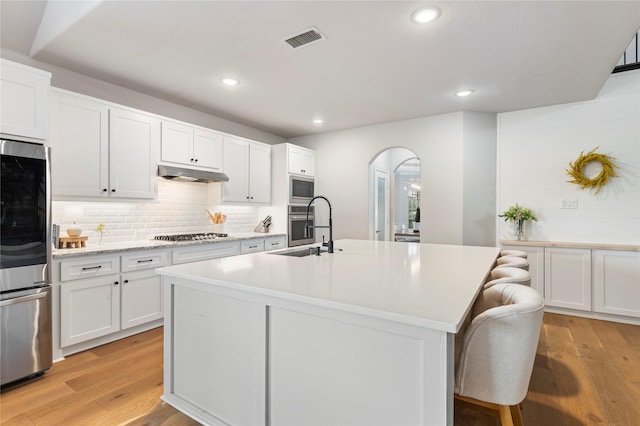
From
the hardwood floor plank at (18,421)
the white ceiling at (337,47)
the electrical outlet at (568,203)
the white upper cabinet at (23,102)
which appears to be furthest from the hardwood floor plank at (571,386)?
the white upper cabinet at (23,102)

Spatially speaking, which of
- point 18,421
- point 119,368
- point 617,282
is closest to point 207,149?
point 119,368

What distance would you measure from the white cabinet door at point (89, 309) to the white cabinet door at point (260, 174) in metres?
2.21

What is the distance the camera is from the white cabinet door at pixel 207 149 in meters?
3.99

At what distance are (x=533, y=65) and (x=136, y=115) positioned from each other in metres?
3.84

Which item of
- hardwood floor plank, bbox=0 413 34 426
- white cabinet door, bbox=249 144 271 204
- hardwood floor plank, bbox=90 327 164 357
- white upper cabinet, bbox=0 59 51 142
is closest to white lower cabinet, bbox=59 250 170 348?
hardwood floor plank, bbox=90 327 164 357

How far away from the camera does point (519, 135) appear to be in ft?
14.2

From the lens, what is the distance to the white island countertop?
1161 millimetres

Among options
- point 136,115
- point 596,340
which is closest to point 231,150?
point 136,115

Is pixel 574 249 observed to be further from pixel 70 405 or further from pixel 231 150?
pixel 70 405

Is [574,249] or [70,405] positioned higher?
[574,249]

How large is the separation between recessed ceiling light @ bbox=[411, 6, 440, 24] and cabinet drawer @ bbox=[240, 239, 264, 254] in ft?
→ 10.2

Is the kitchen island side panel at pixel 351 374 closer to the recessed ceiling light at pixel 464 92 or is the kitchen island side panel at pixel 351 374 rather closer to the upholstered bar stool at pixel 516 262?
the upholstered bar stool at pixel 516 262

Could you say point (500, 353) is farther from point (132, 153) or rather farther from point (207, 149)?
point (207, 149)

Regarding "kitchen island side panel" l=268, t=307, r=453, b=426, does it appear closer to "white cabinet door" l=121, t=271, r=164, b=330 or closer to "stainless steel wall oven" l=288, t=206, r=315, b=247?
"white cabinet door" l=121, t=271, r=164, b=330
